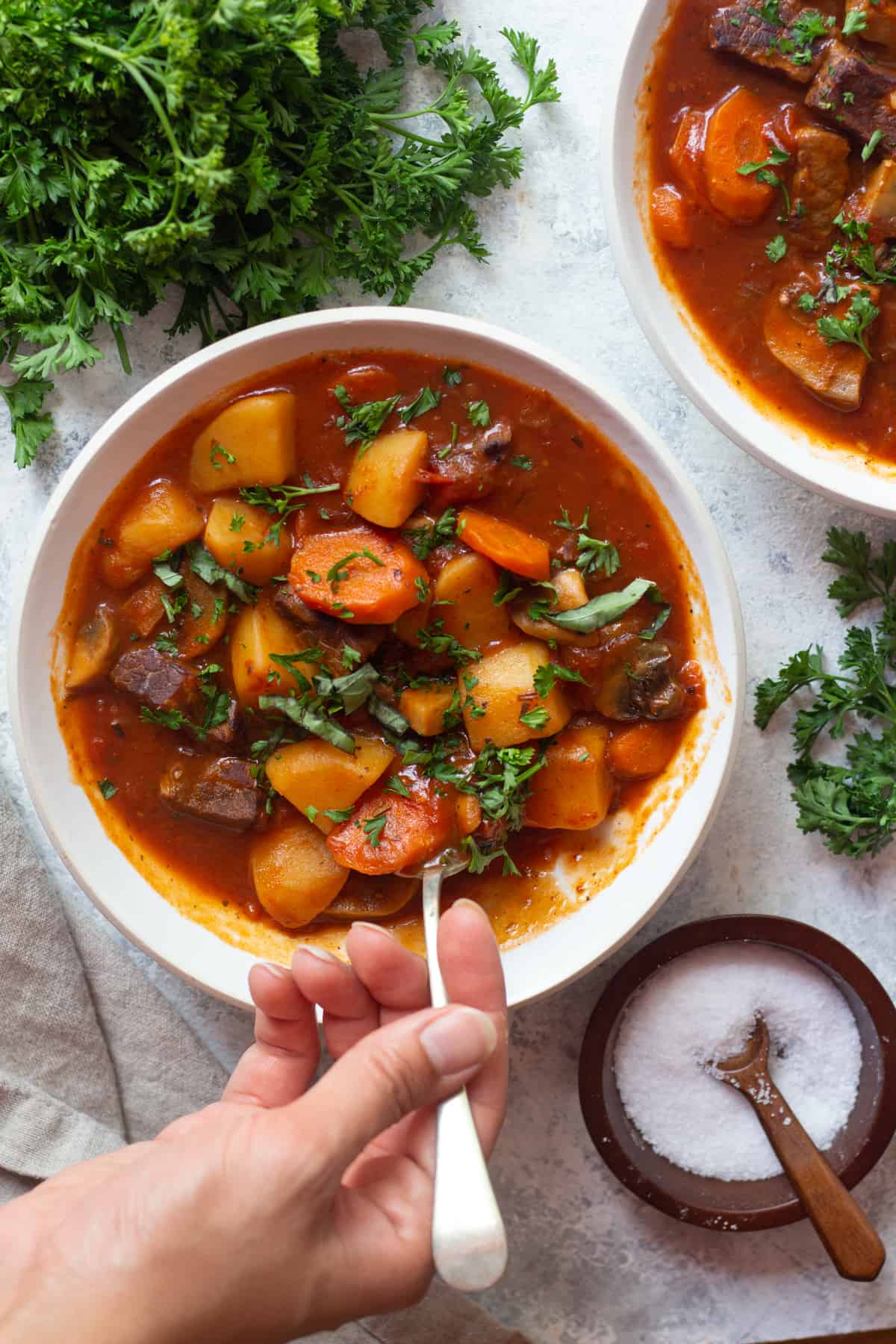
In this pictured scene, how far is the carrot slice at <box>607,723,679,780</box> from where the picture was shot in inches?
129

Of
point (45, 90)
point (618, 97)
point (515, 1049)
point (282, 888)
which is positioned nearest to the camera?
point (45, 90)

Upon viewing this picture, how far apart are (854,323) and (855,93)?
584 millimetres

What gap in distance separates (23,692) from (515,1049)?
183cm

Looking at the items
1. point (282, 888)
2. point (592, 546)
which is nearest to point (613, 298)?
point (592, 546)

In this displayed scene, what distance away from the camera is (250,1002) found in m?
3.18

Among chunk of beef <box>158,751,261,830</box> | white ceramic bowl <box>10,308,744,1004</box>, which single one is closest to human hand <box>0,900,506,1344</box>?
white ceramic bowl <box>10,308,744,1004</box>

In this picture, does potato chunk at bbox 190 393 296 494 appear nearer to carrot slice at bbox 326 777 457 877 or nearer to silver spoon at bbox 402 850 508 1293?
carrot slice at bbox 326 777 457 877

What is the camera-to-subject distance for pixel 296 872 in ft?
10.8

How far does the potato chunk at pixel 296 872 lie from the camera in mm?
3285

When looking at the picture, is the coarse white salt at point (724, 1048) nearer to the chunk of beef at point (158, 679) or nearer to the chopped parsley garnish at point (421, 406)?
the chunk of beef at point (158, 679)

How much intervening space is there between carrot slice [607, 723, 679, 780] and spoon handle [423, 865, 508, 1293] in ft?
3.42

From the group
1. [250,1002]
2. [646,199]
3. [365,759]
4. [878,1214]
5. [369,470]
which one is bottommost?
[878,1214]

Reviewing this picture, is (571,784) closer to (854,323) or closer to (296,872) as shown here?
(296,872)

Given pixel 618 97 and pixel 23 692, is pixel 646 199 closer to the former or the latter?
pixel 618 97
